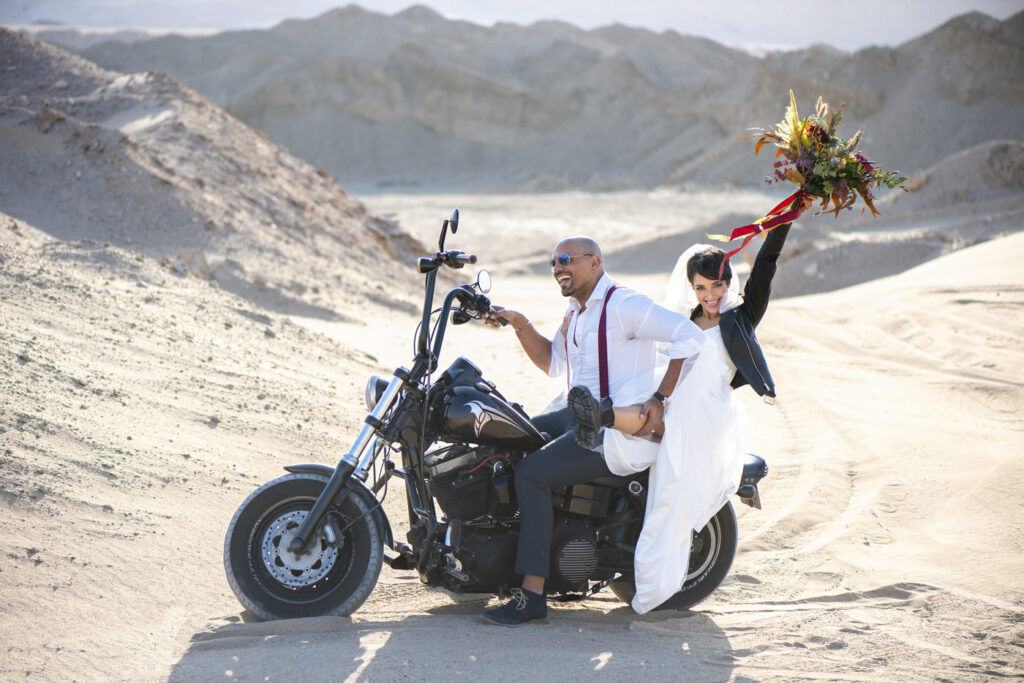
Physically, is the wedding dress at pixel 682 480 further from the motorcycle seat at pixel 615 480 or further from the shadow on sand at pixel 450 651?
the shadow on sand at pixel 450 651

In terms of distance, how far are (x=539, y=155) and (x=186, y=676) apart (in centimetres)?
4570

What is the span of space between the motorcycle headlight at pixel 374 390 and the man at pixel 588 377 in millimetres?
603

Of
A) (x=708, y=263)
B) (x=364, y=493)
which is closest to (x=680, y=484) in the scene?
(x=708, y=263)

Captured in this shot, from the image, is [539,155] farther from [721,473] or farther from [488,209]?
[721,473]

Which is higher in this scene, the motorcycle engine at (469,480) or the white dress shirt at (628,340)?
the white dress shirt at (628,340)

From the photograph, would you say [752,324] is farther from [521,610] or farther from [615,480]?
[521,610]

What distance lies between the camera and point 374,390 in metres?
4.02

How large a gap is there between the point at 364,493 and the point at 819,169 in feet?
8.80

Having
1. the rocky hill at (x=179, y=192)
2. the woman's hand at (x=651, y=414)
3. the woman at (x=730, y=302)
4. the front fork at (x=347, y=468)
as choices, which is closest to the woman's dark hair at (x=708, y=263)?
the woman at (x=730, y=302)

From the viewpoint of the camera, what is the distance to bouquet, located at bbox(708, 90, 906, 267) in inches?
169

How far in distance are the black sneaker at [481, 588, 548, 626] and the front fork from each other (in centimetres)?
87

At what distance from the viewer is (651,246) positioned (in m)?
21.6

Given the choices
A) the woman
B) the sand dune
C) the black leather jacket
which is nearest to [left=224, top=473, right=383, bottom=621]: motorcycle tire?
the sand dune

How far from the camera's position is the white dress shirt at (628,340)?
394cm
